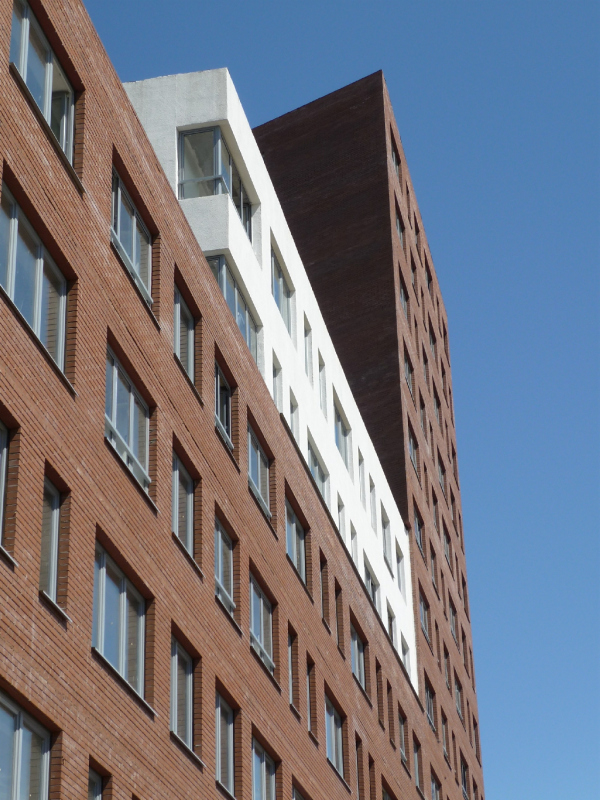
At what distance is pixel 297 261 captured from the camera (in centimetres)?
4197

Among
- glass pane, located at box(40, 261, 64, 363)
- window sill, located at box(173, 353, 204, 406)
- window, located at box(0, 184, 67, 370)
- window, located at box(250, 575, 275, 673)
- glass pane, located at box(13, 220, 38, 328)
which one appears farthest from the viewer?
window, located at box(250, 575, 275, 673)

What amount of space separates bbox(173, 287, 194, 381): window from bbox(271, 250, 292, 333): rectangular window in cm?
903

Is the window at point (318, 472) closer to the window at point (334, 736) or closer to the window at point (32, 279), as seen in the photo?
the window at point (334, 736)

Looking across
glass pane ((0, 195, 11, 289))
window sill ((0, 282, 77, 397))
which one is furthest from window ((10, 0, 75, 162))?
window sill ((0, 282, 77, 397))

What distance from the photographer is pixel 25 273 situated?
831 inches

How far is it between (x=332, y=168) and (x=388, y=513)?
79.3 feet

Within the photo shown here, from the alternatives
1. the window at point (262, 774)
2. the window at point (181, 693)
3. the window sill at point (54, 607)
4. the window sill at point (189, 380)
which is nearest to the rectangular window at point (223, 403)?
the window sill at point (189, 380)

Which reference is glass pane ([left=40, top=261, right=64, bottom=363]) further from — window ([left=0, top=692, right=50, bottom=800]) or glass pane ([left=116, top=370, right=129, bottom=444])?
Result: window ([left=0, top=692, right=50, bottom=800])

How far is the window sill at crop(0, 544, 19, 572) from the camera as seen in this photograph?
18.1 metres

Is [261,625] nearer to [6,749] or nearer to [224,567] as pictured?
[224,567]

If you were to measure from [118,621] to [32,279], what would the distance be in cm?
637

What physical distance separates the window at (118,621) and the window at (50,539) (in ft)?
5.86

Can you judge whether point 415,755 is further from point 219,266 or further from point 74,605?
point 74,605

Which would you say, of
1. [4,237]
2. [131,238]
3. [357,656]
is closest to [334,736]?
[357,656]
